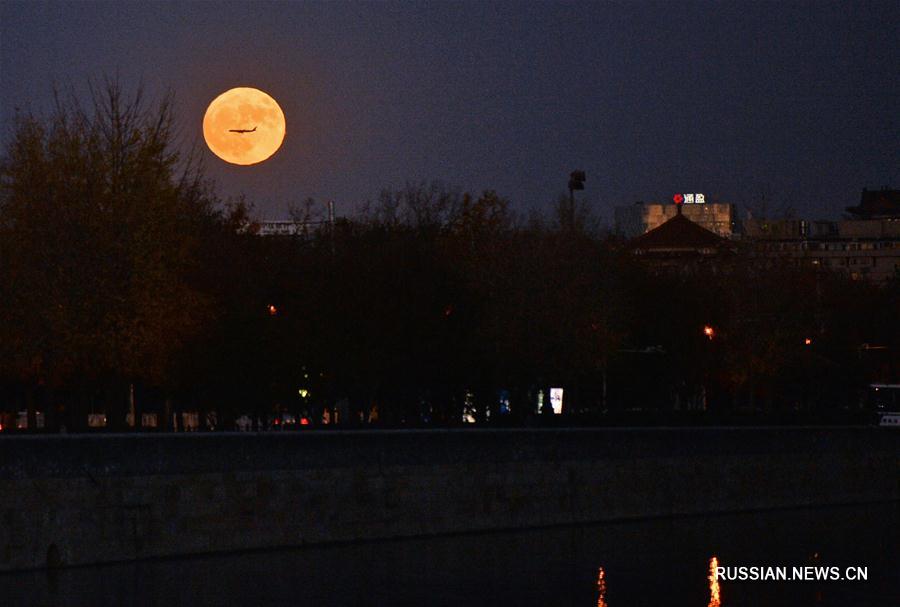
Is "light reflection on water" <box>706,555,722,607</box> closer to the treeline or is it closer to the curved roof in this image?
the treeline

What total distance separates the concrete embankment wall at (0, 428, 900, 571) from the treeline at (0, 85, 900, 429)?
1542 cm

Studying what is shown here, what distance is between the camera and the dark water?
29344 mm

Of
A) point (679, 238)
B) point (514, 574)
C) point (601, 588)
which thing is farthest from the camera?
point (679, 238)

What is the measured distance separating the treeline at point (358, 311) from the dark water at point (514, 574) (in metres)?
18.0

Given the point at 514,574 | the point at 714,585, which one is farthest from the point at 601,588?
the point at 514,574

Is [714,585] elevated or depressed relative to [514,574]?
depressed

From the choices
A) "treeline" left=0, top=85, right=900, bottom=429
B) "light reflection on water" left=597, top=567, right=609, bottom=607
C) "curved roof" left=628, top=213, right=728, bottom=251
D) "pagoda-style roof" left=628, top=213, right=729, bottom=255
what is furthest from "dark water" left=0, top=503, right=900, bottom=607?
"curved roof" left=628, top=213, right=728, bottom=251

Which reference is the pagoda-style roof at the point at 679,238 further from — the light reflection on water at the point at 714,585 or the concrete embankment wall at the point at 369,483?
the light reflection on water at the point at 714,585

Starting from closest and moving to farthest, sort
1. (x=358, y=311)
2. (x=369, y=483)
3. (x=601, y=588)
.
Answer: (x=601, y=588) → (x=369, y=483) → (x=358, y=311)

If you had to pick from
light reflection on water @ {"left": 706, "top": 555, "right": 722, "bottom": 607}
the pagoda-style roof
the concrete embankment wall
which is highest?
the pagoda-style roof

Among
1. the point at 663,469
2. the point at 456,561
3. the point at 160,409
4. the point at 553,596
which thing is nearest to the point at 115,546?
the point at 456,561

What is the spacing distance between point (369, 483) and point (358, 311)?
30.0 metres

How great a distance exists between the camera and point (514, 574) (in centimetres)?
3294

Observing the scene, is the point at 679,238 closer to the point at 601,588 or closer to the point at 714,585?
the point at 714,585
